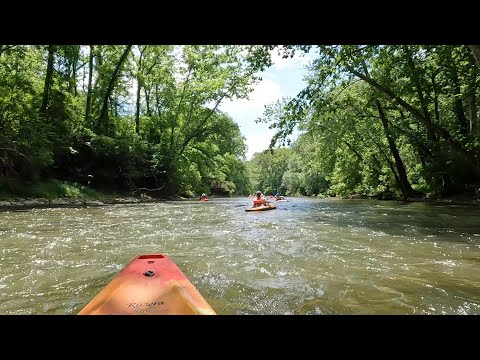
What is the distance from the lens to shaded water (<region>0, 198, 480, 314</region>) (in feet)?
12.1

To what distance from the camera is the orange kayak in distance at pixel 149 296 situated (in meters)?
2.71

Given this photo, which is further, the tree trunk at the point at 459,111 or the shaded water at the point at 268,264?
the tree trunk at the point at 459,111

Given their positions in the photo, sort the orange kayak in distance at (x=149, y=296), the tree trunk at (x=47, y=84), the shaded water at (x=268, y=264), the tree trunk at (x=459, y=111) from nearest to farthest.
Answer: the orange kayak in distance at (x=149, y=296), the shaded water at (x=268, y=264), the tree trunk at (x=459, y=111), the tree trunk at (x=47, y=84)

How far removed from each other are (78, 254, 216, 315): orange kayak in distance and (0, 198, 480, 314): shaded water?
553 mm

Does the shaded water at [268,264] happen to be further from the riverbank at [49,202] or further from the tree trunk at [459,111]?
the tree trunk at [459,111]

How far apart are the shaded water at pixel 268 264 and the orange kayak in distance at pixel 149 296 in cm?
55

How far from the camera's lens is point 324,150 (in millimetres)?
37125

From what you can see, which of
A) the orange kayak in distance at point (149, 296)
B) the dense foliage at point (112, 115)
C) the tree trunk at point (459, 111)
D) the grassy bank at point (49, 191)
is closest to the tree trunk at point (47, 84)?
the dense foliage at point (112, 115)

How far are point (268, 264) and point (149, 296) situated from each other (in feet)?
9.30

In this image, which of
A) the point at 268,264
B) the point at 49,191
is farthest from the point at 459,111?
the point at 49,191

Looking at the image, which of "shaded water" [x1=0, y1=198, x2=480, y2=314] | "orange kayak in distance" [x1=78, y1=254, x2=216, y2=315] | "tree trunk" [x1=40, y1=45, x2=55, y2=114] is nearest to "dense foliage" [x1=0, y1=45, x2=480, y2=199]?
"tree trunk" [x1=40, y1=45, x2=55, y2=114]

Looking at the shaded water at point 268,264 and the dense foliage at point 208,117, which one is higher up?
the dense foliage at point 208,117

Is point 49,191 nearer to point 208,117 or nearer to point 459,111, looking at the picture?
point 208,117
